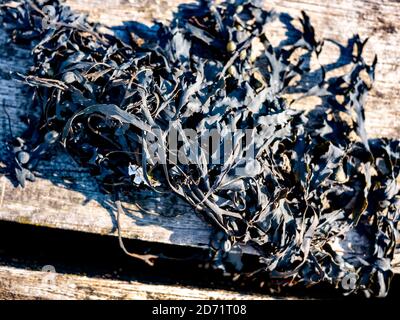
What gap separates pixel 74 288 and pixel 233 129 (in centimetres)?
68

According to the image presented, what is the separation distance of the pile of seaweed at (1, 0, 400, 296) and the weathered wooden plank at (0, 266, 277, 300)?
197 mm

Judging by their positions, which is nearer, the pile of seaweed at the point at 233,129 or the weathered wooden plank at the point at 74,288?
the pile of seaweed at the point at 233,129

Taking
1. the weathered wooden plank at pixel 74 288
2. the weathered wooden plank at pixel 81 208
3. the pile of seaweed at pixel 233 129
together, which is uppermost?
the pile of seaweed at pixel 233 129

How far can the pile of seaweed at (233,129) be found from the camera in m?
1.50

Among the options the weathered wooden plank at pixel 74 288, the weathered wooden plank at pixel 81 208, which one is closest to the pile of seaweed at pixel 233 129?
Result: the weathered wooden plank at pixel 81 208

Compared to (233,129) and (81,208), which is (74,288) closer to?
(81,208)

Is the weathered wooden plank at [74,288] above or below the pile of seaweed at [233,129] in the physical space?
below

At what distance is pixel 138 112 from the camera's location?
1496 mm

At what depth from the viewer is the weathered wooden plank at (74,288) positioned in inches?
63.2

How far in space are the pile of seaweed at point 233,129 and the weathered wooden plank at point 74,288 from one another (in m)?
0.20

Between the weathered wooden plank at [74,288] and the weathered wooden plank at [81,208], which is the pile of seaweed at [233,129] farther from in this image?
the weathered wooden plank at [74,288]
